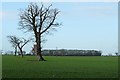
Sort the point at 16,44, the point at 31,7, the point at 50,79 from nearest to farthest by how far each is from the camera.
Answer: the point at 50,79
the point at 31,7
the point at 16,44

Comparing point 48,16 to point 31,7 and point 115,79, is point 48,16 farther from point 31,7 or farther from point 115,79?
point 115,79

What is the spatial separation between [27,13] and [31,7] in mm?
1803

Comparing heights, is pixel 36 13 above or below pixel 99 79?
above

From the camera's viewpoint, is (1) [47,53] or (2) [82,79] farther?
(1) [47,53]

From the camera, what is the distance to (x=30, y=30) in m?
65.8

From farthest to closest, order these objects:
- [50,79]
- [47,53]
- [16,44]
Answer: [47,53], [16,44], [50,79]

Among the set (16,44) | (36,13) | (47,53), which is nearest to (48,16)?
(36,13)

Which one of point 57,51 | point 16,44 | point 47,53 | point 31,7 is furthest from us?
point 57,51

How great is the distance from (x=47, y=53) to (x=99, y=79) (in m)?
114

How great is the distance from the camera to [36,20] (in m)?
66.0

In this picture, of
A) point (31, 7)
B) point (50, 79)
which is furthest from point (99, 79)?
point (31, 7)

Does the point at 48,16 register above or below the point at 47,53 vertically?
above

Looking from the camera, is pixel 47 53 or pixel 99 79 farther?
pixel 47 53

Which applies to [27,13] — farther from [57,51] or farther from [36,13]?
[57,51]
